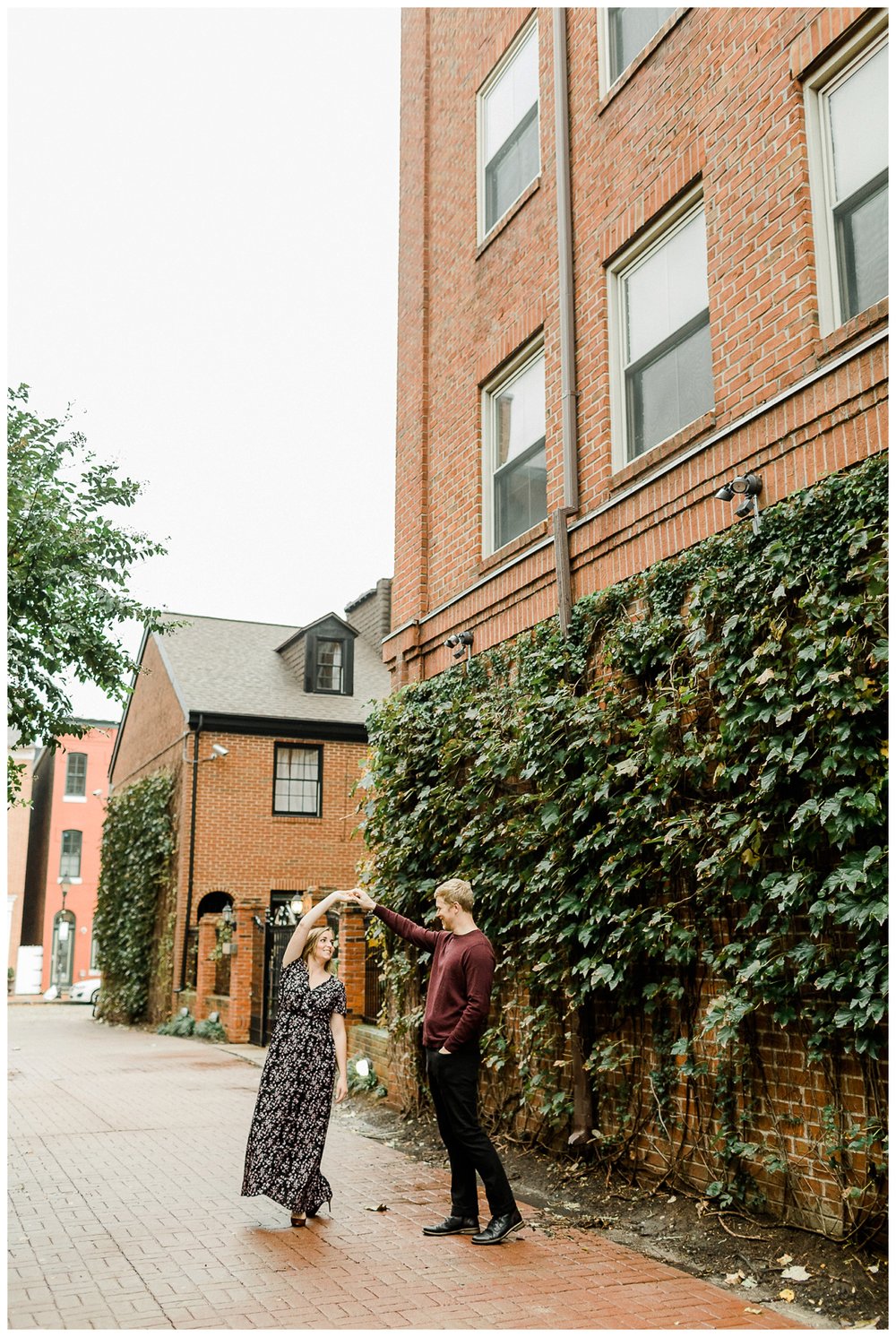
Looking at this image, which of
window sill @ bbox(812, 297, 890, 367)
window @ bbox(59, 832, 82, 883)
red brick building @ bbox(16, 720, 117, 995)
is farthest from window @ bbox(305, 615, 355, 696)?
window @ bbox(59, 832, 82, 883)

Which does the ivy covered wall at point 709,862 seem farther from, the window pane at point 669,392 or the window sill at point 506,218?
the window sill at point 506,218

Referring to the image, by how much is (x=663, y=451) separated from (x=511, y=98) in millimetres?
5202

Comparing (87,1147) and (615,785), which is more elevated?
(615,785)

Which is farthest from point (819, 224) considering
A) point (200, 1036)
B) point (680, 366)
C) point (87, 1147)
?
point (200, 1036)

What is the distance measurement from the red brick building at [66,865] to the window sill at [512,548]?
1317 inches

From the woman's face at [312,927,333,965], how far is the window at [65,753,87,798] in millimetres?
39922

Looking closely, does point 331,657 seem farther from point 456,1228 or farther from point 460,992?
point 456,1228

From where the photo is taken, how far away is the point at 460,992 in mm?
6445

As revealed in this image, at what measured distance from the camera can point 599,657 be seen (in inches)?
310

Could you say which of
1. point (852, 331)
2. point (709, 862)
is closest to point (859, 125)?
point (852, 331)

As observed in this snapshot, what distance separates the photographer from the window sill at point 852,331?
600cm

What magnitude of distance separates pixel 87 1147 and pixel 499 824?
14.0 feet

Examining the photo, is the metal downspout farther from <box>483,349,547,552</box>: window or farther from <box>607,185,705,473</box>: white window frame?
<box>483,349,547,552</box>: window

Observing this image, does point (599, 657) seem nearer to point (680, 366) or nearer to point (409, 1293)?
point (680, 366)
